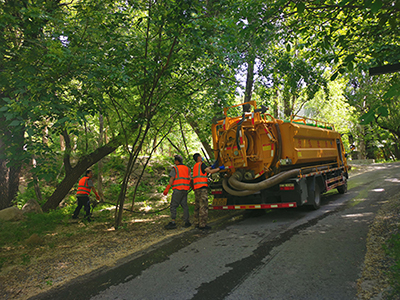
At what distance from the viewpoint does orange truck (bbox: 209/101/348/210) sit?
745 cm

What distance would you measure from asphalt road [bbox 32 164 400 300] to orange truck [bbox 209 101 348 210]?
1.08 m

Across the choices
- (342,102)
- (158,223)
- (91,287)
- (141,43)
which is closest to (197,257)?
(91,287)

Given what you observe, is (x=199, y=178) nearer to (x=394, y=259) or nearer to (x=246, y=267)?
(x=246, y=267)

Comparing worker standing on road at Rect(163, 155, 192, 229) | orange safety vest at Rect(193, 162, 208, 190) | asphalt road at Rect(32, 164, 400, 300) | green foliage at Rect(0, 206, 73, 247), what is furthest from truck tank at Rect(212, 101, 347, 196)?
green foliage at Rect(0, 206, 73, 247)

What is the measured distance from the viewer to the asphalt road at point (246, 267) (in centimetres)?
360

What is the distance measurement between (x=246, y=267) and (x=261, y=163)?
3.84m

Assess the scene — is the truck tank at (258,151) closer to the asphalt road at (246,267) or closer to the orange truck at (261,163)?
the orange truck at (261,163)

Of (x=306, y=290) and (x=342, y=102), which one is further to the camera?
(x=342, y=102)

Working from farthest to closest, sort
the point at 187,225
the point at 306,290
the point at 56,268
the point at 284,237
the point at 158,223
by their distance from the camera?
1. the point at 158,223
2. the point at 187,225
3. the point at 284,237
4. the point at 56,268
5. the point at 306,290

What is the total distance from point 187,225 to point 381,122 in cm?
2953

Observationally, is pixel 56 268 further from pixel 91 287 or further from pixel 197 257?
pixel 197 257

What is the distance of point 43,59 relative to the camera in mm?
5117

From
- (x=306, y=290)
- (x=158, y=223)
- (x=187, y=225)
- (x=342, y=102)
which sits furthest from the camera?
(x=342, y=102)

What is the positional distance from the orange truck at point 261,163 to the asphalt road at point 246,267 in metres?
1.08
